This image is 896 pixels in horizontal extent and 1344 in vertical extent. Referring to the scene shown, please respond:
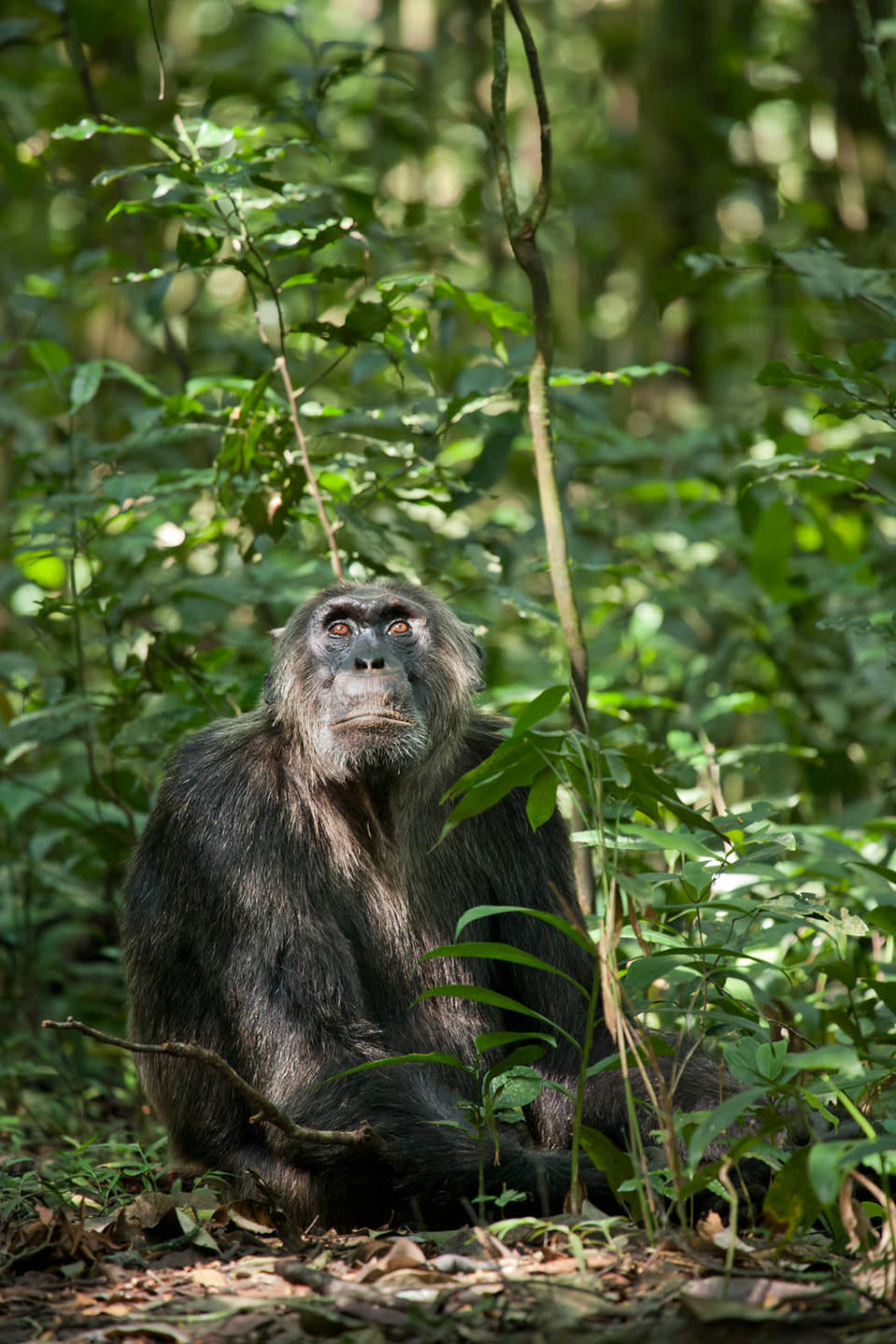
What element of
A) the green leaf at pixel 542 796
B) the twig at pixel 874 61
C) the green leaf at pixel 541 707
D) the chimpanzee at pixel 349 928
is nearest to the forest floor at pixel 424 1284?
the chimpanzee at pixel 349 928

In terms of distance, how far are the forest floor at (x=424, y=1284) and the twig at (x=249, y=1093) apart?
24 cm

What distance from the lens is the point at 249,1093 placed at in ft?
10.1

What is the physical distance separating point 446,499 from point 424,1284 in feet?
10.2

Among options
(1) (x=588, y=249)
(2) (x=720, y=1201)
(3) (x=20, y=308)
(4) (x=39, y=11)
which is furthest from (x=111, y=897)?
(1) (x=588, y=249)

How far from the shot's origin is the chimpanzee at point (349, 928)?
11.9 feet

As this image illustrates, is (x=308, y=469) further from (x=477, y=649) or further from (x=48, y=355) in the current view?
(x=48, y=355)

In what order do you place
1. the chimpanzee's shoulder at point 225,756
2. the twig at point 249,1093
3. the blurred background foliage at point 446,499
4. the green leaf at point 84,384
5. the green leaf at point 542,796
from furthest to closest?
1. the green leaf at point 84,384
2. the blurred background foliage at point 446,499
3. the chimpanzee's shoulder at point 225,756
4. the green leaf at point 542,796
5. the twig at point 249,1093

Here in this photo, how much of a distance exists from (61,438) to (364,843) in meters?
2.73

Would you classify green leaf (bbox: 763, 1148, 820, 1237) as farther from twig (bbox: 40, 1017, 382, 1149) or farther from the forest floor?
twig (bbox: 40, 1017, 382, 1149)

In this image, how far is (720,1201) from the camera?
3.36 meters

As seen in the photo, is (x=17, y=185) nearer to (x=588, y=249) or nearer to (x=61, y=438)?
(x=61, y=438)

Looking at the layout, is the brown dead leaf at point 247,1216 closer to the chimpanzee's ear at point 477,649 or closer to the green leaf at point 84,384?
the chimpanzee's ear at point 477,649

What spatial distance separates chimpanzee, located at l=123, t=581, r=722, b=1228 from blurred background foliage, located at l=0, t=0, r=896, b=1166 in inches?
17.4

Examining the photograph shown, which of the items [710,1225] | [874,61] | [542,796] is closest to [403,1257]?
[710,1225]
